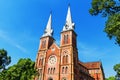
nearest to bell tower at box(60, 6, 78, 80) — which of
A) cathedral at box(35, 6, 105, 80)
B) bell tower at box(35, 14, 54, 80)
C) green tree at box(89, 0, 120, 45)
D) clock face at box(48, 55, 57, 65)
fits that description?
cathedral at box(35, 6, 105, 80)

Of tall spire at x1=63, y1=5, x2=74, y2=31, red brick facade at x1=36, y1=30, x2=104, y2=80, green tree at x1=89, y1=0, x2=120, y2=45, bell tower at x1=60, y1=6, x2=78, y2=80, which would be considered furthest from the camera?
tall spire at x1=63, y1=5, x2=74, y2=31

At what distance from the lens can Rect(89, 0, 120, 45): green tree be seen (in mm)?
14084

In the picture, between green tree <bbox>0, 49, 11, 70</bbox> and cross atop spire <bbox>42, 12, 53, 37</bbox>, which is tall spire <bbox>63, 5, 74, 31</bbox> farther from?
green tree <bbox>0, 49, 11, 70</bbox>

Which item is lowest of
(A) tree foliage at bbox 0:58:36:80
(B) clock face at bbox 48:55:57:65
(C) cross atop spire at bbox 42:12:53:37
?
(A) tree foliage at bbox 0:58:36:80

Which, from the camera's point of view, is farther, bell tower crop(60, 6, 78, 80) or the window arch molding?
the window arch molding

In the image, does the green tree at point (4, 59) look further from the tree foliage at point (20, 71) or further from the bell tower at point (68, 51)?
the bell tower at point (68, 51)

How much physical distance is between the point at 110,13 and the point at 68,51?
36991 mm

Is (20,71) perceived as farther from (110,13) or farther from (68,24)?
(68,24)

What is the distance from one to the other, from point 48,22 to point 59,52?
16643mm

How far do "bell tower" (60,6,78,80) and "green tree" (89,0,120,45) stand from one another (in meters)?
33.5

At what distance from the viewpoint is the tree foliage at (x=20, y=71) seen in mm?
31750

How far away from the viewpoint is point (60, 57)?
5306 centimetres

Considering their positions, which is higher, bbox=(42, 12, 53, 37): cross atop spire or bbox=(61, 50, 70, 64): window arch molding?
bbox=(42, 12, 53, 37): cross atop spire

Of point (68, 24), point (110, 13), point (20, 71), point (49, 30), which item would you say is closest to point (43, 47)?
point (49, 30)
